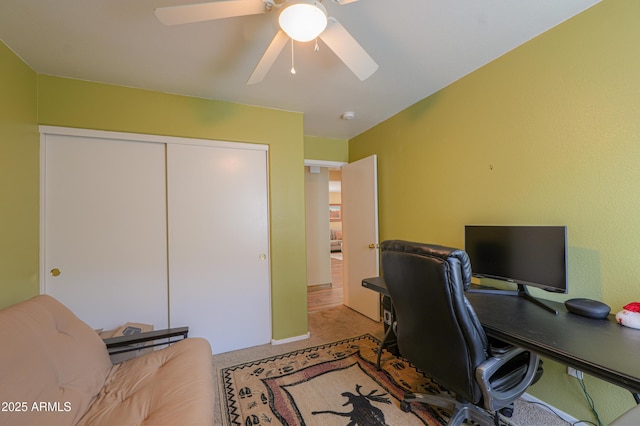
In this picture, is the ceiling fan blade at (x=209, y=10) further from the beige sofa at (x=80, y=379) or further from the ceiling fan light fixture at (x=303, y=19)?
the beige sofa at (x=80, y=379)

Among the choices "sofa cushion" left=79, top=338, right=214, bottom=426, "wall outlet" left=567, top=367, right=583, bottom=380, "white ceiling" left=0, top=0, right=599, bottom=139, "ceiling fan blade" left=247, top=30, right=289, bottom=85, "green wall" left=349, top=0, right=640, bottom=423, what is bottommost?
"wall outlet" left=567, top=367, right=583, bottom=380

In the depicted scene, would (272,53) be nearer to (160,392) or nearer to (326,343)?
(160,392)

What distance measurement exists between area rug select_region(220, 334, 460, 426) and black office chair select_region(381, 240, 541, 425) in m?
0.43

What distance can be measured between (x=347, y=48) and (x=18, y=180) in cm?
232

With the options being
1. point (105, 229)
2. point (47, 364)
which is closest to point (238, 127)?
point (105, 229)

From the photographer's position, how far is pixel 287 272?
273 centimetres

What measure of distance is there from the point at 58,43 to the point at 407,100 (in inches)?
107

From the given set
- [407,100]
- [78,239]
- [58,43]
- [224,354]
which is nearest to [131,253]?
[78,239]

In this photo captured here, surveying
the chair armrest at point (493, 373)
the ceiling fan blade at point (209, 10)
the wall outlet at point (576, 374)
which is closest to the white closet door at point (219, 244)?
the ceiling fan blade at point (209, 10)

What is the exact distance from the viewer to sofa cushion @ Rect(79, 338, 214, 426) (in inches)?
43.4

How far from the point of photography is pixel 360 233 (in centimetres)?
333

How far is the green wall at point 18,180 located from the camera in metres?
1.62

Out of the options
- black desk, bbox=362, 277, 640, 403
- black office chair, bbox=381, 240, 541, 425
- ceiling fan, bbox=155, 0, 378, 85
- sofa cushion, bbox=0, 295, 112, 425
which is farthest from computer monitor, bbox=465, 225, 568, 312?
sofa cushion, bbox=0, 295, 112, 425

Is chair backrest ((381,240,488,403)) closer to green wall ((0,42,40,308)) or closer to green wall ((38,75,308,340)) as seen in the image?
green wall ((38,75,308,340))
